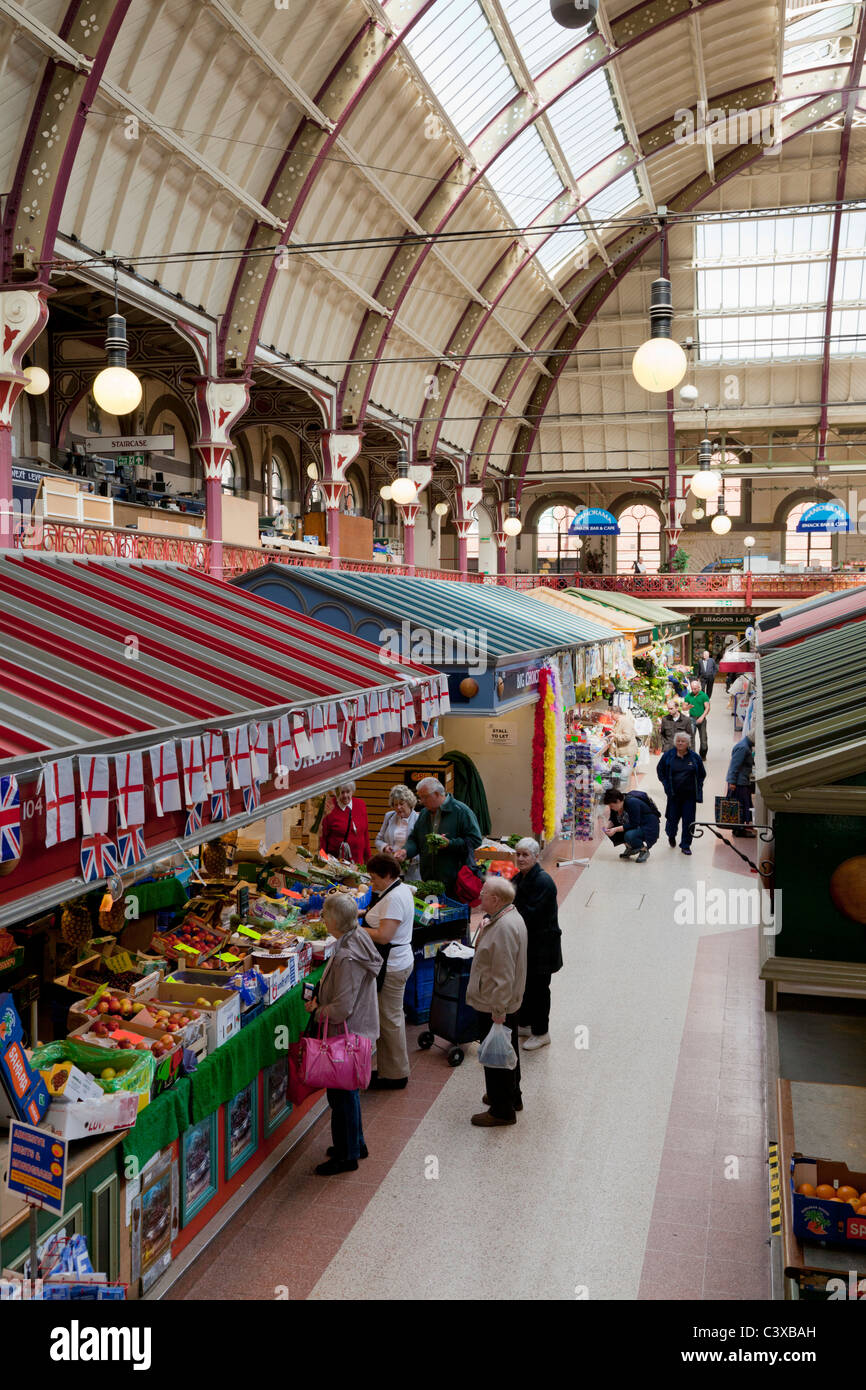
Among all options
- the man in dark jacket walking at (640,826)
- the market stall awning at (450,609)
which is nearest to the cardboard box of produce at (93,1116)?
the market stall awning at (450,609)

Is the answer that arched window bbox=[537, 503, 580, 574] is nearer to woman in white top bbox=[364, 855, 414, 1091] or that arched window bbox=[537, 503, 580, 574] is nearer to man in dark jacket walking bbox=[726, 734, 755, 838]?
man in dark jacket walking bbox=[726, 734, 755, 838]

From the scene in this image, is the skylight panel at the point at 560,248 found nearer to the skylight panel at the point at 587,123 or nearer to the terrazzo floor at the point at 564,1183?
the skylight panel at the point at 587,123

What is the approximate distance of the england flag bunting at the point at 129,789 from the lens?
376 cm

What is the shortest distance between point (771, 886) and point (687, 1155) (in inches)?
133

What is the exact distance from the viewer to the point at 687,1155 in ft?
17.0

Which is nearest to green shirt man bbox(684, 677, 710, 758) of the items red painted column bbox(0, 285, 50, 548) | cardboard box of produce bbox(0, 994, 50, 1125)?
red painted column bbox(0, 285, 50, 548)

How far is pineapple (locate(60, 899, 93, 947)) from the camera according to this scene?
213 inches

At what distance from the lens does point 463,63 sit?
1617cm

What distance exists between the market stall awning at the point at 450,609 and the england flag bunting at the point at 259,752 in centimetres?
406

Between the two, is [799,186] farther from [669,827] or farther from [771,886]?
[771,886]

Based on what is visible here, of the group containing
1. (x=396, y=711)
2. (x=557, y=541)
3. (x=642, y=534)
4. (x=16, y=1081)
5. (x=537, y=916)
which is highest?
(x=642, y=534)

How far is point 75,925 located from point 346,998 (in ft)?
5.32

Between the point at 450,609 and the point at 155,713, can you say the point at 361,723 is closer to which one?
the point at 155,713

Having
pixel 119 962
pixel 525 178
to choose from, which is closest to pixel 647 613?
pixel 525 178
